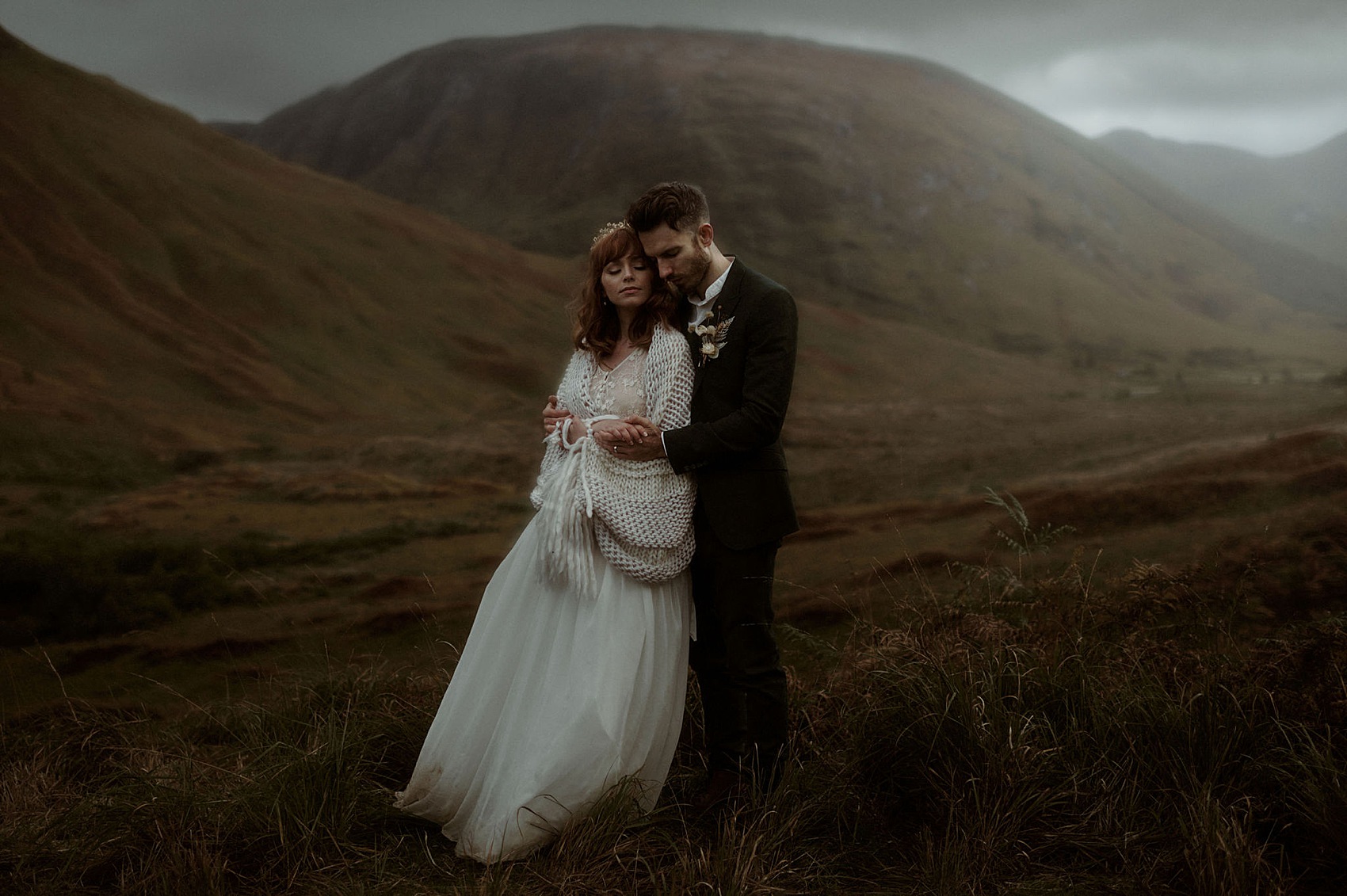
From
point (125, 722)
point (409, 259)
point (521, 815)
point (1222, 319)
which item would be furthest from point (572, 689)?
point (1222, 319)

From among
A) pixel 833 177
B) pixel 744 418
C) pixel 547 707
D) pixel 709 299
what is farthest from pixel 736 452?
pixel 833 177

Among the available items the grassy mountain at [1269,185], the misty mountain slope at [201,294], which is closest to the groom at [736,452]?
the misty mountain slope at [201,294]

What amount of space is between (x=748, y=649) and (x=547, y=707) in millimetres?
666

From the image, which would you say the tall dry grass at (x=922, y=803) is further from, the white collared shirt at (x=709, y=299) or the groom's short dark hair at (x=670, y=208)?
the groom's short dark hair at (x=670, y=208)

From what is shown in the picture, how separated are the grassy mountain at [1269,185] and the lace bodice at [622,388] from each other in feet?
93.7

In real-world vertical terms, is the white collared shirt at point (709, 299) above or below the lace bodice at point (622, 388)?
above

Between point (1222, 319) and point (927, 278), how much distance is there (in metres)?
8.79

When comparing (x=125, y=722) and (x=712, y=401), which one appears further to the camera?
(x=125, y=722)

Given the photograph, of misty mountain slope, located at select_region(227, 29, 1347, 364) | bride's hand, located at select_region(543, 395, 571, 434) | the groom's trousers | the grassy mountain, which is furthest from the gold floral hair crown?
the grassy mountain

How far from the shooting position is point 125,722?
4.12 m

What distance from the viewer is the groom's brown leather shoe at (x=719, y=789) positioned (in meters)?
2.99

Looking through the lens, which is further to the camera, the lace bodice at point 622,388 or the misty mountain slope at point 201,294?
the misty mountain slope at point 201,294

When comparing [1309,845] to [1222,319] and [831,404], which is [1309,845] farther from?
[1222,319]

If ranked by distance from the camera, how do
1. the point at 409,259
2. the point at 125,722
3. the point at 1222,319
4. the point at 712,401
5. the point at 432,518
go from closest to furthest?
the point at 712,401
the point at 125,722
the point at 432,518
the point at 409,259
the point at 1222,319
